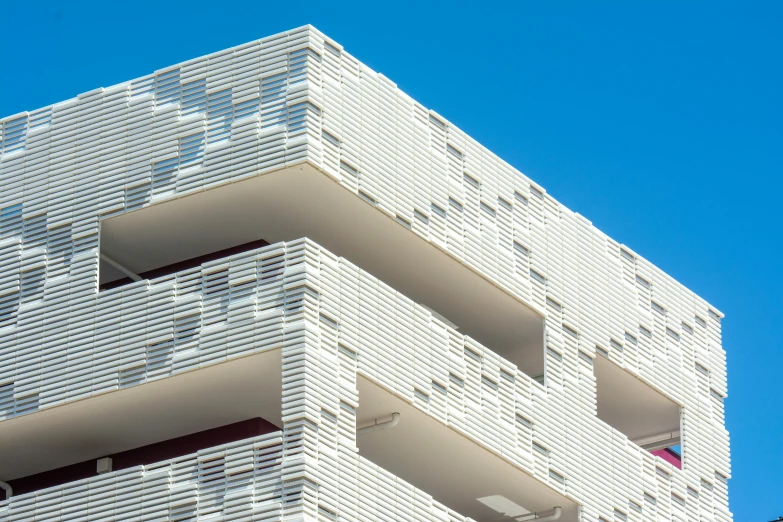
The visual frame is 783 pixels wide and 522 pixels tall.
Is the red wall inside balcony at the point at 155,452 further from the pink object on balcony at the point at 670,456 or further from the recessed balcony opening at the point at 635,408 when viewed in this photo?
the pink object on balcony at the point at 670,456

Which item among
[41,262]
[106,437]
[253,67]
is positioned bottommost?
[106,437]

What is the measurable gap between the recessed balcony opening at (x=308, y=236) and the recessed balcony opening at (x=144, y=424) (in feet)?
14.5

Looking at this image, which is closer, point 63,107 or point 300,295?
point 300,295

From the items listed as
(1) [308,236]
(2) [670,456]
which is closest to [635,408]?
(2) [670,456]

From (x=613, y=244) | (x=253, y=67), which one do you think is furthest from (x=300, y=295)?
(x=613, y=244)

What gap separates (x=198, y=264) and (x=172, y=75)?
14.7ft

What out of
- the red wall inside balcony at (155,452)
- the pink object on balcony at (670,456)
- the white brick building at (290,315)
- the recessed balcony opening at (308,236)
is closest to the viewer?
the white brick building at (290,315)

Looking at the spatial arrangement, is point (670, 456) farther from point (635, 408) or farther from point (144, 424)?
point (144, 424)

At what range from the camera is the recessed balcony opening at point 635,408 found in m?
56.3

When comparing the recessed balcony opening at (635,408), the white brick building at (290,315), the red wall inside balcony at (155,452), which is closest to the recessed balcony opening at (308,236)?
the white brick building at (290,315)

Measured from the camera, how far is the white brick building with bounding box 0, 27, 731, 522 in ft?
150

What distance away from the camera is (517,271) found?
175ft

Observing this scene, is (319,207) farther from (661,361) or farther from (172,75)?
Answer: (661,361)

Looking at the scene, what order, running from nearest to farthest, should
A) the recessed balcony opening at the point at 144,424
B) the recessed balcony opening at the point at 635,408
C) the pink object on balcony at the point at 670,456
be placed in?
1. the recessed balcony opening at the point at 144,424
2. the recessed balcony opening at the point at 635,408
3. the pink object on balcony at the point at 670,456
